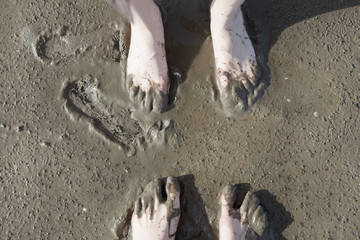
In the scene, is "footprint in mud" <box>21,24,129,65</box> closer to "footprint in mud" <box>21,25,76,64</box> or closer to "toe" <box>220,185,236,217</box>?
"footprint in mud" <box>21,25,76,64</box>

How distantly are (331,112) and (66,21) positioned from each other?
175cm

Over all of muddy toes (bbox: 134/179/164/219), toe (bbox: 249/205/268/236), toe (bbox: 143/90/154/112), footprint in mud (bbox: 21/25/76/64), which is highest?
footprint in mud (bbox: 21/25/76/64)

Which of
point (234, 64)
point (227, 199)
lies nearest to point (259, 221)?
point (227, 199)

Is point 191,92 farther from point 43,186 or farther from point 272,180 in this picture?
point 43,186

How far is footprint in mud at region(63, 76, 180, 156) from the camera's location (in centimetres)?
196

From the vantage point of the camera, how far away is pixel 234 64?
1.94 meters

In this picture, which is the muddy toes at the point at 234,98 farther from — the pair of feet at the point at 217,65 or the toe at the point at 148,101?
the toe at the point at 148,101

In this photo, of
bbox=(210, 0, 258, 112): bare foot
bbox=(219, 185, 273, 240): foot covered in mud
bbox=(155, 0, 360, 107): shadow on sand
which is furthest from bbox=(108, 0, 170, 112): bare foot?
bbox=(219, 185, 273, 240): foot covered in mud

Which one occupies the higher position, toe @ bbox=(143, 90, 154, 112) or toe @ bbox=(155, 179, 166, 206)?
toe @ bbox=(143, 90, 154, 112)

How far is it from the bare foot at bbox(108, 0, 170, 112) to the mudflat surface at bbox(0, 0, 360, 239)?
0.08 meters

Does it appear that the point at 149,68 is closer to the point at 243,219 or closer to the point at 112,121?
the point at 112,121

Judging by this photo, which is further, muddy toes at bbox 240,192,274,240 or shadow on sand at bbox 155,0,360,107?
shadow on sand at bbox 155,0,360,107

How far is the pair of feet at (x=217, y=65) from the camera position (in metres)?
1.89

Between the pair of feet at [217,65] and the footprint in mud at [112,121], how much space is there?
13 cm
